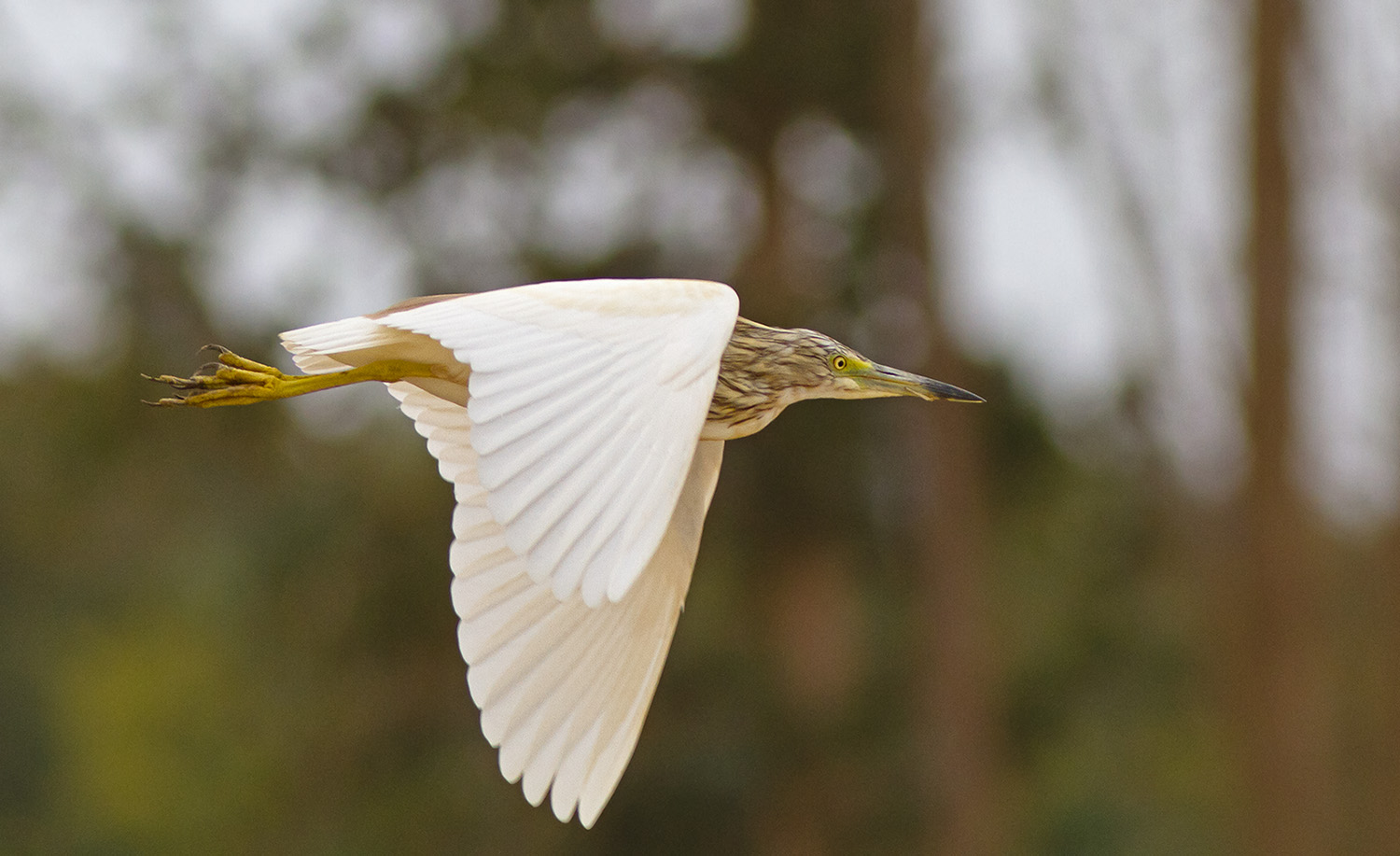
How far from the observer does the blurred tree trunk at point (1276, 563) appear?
8.80 m

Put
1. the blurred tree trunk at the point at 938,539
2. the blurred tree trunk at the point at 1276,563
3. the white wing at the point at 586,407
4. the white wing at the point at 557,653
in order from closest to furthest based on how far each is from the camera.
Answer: the white wing at the point at 586,407 → the white wing at the point at 557,653 → the blurred tree trunk at the point at 1276,563 → the blurred tree trunk at the point at 938,539

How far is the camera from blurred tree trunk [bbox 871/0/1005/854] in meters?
11.2

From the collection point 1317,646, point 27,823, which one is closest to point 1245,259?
point 1317,646

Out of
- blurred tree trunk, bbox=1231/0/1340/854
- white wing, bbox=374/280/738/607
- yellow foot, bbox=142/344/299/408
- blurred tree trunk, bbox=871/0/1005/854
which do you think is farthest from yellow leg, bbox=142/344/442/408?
blurred tree trunk, bbox=871/0/1005/854

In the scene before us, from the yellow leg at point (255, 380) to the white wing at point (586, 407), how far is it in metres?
0.33

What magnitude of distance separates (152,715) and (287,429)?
33.8ft

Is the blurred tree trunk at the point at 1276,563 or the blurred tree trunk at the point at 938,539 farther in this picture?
the blurred tree trunk at the point at 938,539

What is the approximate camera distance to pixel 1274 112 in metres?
9.02

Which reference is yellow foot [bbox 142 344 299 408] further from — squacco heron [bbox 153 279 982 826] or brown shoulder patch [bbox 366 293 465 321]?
brown shoulder patch [bbox 366 293 465 321]

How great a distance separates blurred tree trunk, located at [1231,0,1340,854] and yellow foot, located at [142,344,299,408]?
6.52m

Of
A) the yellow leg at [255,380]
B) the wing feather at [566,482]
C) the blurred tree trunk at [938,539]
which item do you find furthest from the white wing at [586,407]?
the blurred tree trunk at [938,539]

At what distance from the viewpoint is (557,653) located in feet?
10.3

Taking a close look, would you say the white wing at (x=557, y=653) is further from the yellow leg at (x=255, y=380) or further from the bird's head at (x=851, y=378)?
the bird's head at (x=851, y=378)

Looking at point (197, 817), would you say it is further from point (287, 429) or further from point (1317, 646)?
point (1317, 646)
